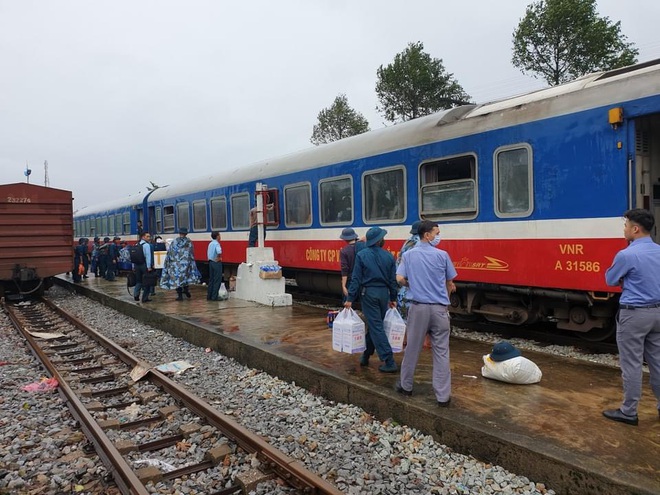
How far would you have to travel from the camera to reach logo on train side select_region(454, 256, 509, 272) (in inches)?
271

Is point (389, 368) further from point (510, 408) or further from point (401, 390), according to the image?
point (510, 408)

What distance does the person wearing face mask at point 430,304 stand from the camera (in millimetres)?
4248

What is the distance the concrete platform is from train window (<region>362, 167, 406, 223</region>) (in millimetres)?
2320

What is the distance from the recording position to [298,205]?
11047mm

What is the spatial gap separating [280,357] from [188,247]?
610 centimetres

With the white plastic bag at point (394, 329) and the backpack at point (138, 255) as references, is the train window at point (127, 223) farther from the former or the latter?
the white plastic bag at point (394, 329)

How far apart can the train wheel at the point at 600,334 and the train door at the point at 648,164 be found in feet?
3.89

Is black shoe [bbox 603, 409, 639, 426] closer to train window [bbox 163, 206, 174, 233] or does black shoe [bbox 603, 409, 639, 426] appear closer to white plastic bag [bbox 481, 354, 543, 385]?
white plastic bag [bbox 481, 354, 543, 385]

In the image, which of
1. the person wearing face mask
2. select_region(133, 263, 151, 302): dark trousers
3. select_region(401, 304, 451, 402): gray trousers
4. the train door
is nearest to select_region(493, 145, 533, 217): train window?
the train door

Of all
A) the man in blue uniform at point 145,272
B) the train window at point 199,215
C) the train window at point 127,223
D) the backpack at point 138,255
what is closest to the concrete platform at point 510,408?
the man in blue uniform at point 145,272

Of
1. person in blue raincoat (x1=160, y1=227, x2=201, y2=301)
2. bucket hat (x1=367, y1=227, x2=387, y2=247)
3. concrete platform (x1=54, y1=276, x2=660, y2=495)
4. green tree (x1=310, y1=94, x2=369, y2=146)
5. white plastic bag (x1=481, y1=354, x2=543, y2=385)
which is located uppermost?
green tree (x1=310, y1=94, x2=369, y2=146)

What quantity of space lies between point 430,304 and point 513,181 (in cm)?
322

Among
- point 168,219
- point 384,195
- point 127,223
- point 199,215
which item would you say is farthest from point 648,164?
point 127,223

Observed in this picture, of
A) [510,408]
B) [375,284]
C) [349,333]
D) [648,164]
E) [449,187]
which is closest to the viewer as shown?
[510,408]
